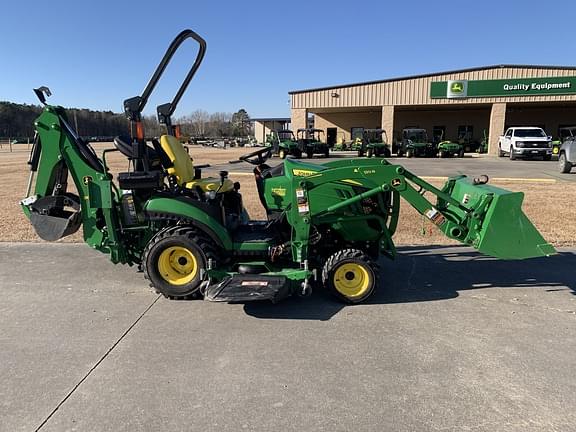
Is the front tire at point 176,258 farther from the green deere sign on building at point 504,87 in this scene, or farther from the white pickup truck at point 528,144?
the green deere sign on building at point 504,87

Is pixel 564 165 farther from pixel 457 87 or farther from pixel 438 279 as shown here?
pixel 457 87

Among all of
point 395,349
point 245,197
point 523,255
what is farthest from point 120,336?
point 245,197

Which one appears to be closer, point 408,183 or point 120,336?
point 120,336

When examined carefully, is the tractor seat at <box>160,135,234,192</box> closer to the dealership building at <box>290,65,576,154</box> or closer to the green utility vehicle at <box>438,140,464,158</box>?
the green utility vehicle at <box>438,140,464,158</box>

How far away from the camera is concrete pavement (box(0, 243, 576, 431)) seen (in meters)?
2.60

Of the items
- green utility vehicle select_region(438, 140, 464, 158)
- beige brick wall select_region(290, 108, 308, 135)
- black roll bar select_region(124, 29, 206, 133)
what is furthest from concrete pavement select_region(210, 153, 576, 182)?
beige brick wall select_region(290, 108, 308, 135)

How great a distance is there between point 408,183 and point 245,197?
6.88m

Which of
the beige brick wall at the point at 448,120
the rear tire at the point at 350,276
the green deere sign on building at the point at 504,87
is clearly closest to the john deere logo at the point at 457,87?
the green deere sign on building at the point at 504,87

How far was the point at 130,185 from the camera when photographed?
175 inches

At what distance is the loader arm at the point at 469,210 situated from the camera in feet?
13.9

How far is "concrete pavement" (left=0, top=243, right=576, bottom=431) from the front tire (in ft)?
0.51

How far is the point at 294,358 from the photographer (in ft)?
10.7

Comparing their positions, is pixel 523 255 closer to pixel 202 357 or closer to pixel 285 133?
pixel 202 357

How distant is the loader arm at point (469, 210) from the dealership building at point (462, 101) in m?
32.4
